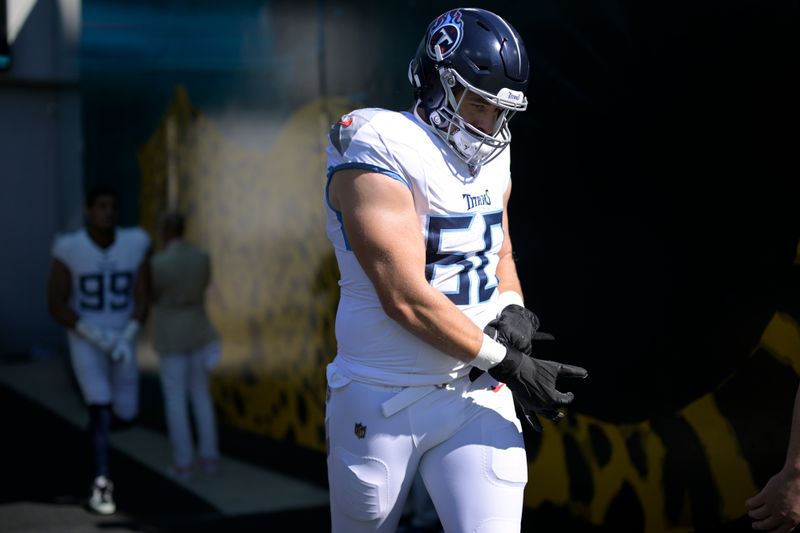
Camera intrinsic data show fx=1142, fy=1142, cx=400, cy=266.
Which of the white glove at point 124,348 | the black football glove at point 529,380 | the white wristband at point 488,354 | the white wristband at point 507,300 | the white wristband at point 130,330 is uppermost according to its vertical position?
the white wristband at point 507,300

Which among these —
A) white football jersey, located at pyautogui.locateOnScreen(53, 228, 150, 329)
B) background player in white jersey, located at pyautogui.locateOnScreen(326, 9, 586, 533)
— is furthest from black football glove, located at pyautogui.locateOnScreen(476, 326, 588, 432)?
white football jersey, located at pyautogui.locateOnScreen(53, 228, 150, 329)

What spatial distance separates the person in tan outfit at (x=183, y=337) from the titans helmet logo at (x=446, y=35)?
4.47 m

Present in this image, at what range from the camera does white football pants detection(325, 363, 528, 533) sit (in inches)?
118

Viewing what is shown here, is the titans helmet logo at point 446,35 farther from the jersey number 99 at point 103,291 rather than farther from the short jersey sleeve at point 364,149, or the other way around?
the jersey number 99 at point 103,291

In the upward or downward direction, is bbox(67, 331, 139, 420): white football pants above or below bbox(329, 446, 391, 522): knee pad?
below

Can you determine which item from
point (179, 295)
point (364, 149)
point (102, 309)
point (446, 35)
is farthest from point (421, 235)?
point (179, 295)

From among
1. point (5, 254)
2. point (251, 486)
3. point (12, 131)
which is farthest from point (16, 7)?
point (251, 486)

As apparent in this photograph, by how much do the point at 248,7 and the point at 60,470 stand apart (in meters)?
3.37

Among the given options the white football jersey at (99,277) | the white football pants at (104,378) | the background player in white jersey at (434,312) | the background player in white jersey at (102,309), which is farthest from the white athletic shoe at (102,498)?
the background player in white jersey at (434,312)

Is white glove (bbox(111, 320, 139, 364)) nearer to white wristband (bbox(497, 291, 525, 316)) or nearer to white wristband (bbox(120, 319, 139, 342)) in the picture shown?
white wristband (bbox(120, 319, 139, 342))

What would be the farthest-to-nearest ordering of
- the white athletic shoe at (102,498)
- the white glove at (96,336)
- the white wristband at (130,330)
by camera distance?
the white wristband at (130,330), the white glove at (96,336), the white athletic shoe at (102,498)

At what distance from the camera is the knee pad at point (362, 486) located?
3.01 meters

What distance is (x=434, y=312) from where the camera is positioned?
294 cm

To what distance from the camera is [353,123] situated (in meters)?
3.05
